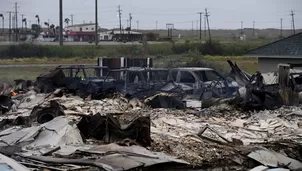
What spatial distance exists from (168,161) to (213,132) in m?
2.97

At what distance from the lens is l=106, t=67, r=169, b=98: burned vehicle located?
20.8 meters

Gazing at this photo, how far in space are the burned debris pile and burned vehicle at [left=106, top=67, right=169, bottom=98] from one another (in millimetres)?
40

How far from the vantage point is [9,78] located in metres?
34.2

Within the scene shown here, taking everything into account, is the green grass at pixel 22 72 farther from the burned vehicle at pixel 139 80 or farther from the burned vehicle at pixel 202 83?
the burned vehicle at pixel 202 83

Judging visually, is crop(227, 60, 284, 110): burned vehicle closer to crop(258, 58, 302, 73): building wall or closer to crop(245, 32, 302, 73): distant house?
crop(245, 32, 302, 73): distant house

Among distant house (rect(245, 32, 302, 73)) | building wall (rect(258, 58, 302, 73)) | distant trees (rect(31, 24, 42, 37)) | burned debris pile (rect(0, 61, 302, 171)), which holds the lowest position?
burned debris pile (rect(0, 61, 302, 171))

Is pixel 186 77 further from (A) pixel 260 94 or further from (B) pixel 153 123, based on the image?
(B) pixel 153 123

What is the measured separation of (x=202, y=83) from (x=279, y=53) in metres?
9.97

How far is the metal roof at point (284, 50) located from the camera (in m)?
29.5

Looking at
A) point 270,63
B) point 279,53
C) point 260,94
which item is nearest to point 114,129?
point 260,94

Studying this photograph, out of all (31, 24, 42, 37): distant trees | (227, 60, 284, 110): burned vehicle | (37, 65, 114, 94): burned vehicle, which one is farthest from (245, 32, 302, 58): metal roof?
(31, 24, 42, 37): distant trees

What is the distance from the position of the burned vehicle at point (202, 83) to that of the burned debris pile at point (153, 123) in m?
A: 0.04

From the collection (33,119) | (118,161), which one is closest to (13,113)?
(33,119)

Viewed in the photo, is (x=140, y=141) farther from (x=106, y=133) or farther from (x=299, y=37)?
(x=299, y=37)
